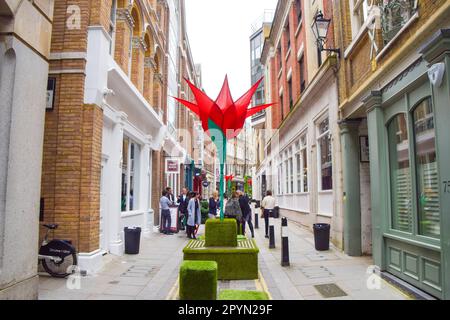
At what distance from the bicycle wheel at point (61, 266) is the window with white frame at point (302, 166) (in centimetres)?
1135

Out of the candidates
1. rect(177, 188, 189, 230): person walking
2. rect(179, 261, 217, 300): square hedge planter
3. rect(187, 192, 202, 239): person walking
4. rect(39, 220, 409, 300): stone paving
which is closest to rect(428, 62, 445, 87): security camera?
rect(39, 220, 409, 300): stone paving

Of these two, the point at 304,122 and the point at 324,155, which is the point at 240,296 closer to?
the point at 324,155

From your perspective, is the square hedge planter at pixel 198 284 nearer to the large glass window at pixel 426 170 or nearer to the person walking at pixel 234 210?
the large glass window at pixel 426 170

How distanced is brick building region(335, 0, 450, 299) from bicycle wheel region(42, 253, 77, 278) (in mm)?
6095

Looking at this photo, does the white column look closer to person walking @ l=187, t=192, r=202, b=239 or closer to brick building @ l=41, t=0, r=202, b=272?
brick building @ l=41, t=0, r=202, b=272

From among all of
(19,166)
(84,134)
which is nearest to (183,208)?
(84,134)

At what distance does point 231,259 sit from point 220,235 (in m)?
0.56

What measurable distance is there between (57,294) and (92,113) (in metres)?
3.66

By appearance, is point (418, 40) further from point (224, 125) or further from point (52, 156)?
point (52, 156)

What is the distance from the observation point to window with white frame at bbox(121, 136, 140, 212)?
1170 cm

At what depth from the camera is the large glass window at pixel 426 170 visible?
18.1ft

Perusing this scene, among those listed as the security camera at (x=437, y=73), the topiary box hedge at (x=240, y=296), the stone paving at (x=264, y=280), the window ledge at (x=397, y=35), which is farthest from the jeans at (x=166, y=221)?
the security camera at (x=437, y=73)

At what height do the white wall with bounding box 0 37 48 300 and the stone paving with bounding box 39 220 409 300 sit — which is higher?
the white wall with bounding box 0 37 48 300

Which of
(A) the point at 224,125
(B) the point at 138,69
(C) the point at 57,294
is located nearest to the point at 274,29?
(B) the point at 138,69
